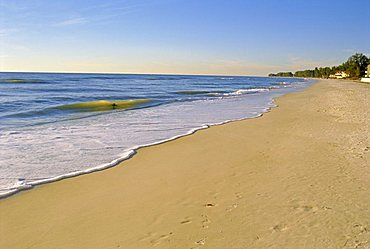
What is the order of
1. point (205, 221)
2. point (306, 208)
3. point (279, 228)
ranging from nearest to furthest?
1. point (279, 228)
2. point (205, 221)
3. point (306, 208)

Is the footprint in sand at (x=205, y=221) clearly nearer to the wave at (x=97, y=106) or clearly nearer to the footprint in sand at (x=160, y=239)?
the footprint in sand at (x=160, y=239)

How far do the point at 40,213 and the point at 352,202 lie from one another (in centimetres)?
430

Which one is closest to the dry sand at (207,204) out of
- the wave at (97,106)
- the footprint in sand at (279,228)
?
the footprint in sand at (279,228)

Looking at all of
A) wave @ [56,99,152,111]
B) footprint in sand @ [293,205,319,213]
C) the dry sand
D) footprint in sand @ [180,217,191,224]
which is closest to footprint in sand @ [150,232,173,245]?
the dry sand

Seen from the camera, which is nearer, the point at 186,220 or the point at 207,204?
the point at 186,220

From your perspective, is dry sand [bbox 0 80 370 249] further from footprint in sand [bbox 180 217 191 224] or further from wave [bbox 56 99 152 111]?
wave [bbox 56 99 152 111]

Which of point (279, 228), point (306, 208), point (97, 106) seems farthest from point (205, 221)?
point (97, 106)

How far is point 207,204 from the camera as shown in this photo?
464 centimetres

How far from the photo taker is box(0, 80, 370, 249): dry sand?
3.66 meters

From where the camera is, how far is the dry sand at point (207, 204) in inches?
144

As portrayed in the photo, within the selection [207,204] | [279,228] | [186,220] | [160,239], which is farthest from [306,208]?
[160,239]

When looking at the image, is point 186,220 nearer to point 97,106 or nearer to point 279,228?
point 279,228

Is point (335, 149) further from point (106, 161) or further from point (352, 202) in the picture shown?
point (106, 161)

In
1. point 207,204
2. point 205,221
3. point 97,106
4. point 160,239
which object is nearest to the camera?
point 160,239
